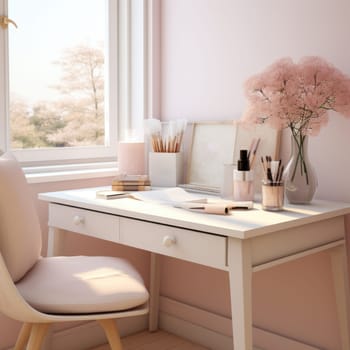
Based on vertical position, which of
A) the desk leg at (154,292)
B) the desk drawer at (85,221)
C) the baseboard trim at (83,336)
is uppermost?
the desk drawer at (85,221)

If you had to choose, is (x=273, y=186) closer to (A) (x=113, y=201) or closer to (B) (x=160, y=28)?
(A) (x=113, y=201)

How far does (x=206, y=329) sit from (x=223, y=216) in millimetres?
975

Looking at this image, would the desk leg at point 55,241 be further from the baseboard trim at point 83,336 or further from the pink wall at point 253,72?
the pink wall at point 253,72

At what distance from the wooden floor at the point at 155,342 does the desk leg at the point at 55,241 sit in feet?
1.94

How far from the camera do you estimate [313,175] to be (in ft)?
6.40

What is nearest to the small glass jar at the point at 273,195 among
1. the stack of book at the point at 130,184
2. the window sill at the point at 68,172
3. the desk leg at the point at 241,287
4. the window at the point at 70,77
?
the desk leg at the point at 241,287

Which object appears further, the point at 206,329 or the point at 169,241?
the point at 206,329

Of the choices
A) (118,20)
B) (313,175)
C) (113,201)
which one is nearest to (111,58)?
(118,20)

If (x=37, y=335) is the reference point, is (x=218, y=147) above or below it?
above

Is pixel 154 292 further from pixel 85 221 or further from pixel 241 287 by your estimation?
pixel 241 287

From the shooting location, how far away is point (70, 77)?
102 inches

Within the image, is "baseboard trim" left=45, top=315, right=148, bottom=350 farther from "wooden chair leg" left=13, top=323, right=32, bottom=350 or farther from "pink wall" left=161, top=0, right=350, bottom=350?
"wooden chair leg" left=13, top=323, right=32, bottom=350

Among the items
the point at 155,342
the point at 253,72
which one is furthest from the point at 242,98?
the point at 155,342

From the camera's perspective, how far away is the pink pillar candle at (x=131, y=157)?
242cm
